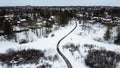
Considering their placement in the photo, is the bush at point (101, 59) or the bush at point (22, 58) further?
the bush at point (22, 58)

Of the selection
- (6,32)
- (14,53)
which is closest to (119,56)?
(14,53)

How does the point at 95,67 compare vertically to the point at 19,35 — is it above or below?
above

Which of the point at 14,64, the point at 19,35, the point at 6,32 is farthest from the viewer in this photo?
the point at 19,35

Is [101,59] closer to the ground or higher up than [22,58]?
higher up

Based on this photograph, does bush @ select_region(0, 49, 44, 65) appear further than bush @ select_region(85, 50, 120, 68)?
Yes

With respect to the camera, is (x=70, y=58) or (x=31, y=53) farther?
(x=31, y=53)

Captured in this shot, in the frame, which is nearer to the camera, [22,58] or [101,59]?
[101,59]

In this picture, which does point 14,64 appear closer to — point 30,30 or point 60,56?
point 60,56

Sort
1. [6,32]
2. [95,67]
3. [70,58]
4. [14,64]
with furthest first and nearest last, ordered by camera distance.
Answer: [6,32] → [70,58] → [14,64] → [95,67]
